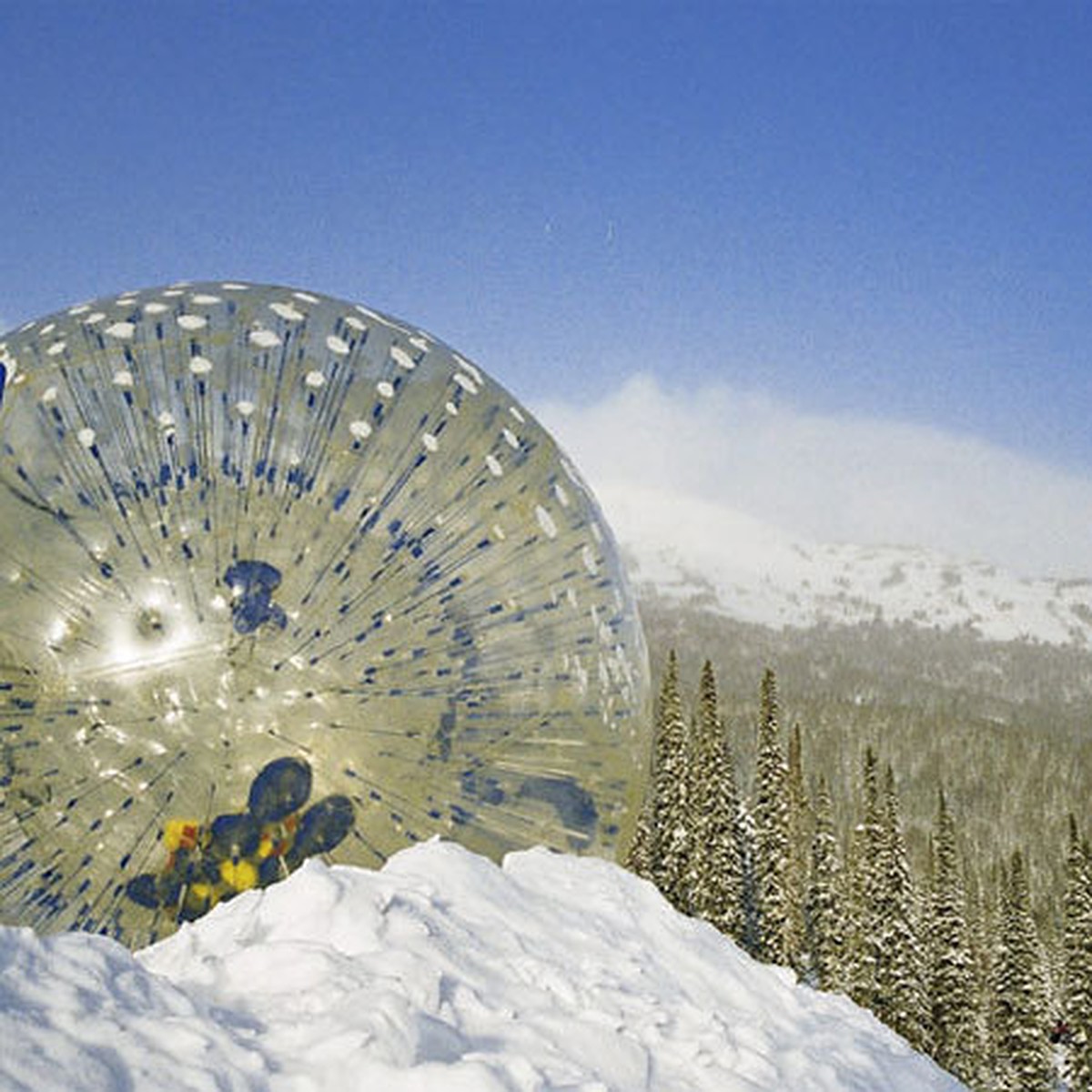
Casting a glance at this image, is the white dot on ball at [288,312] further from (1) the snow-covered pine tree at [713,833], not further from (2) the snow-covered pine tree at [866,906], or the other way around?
(2) the snow-covered pine tree at [866,906]

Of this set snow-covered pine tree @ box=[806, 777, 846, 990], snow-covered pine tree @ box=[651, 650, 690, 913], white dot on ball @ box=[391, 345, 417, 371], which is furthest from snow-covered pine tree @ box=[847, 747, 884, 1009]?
white dot on ball @ box=[391, 345, 417, 371]

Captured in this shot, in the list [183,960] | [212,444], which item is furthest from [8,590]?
[183,960]

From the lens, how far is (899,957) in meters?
37.4

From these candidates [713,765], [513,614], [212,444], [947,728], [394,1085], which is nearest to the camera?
[394,1085]

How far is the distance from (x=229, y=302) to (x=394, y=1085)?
2.59 meters

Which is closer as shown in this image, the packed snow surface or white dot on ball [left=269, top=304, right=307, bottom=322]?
the packed snow surface

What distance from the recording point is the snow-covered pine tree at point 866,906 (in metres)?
37.2

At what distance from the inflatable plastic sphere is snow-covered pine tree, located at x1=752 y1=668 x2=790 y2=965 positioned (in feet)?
125

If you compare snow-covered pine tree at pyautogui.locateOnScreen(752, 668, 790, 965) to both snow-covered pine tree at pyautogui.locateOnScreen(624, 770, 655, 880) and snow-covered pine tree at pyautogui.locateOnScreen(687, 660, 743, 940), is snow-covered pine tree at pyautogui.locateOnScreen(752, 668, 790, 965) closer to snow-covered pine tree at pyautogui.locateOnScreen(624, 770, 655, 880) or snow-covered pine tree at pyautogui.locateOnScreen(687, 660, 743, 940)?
snow-covered pine tree at pyautogui.locateOnScreen(687, 660, 743, 940)

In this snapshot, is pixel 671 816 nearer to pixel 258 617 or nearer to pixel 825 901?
pixel 825 901

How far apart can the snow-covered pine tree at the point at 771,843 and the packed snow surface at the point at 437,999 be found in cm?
3720

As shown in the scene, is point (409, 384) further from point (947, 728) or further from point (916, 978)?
point (947, 728)

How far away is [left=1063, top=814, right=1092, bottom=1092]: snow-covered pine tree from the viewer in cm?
3725

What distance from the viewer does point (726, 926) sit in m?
36.6
